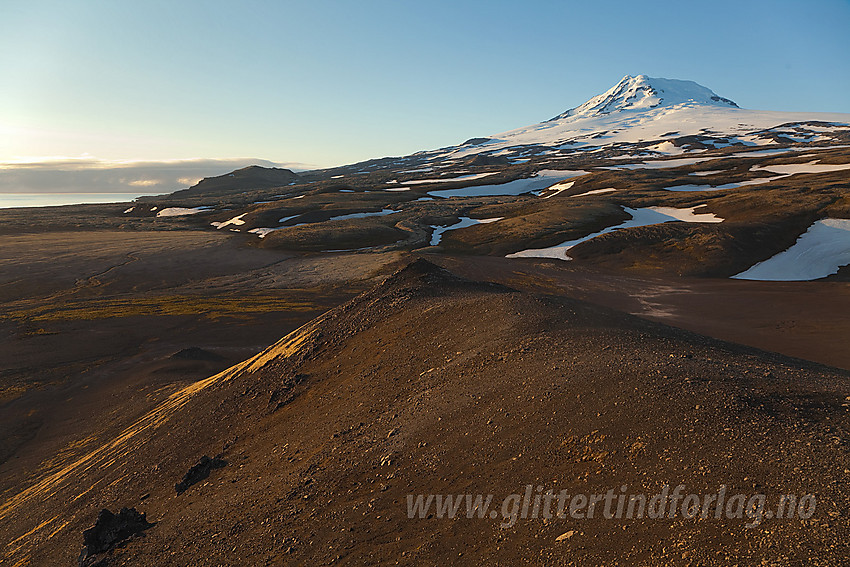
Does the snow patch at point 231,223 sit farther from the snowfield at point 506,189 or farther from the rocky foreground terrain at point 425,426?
the rocky foreground terrain at point 425,426

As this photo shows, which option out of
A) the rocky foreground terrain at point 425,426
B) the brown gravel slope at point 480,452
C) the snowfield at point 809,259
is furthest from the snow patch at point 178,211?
the brown gravel slope at point 480,452

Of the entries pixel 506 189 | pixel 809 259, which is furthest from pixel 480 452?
pixel 506 189

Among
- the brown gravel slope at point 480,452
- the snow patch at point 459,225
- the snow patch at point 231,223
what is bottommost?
the brown gravel slope at point 480,452

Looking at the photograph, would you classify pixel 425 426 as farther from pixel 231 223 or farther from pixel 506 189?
pixel 506 189

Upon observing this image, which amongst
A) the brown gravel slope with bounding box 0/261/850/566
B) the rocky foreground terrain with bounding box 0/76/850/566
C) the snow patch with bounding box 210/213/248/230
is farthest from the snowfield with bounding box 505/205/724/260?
the snow patch with bounding box 210/213/248/230

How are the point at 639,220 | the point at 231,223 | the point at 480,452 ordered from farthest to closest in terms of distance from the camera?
the point at 231,223 → the point at 639,220 → the point at 480,452
